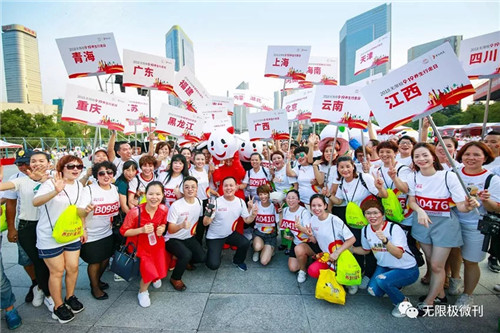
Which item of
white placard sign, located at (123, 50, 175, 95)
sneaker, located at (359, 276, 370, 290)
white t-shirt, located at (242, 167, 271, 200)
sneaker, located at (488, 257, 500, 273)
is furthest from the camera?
white placard sign, located at (123, 50, 175, 95)

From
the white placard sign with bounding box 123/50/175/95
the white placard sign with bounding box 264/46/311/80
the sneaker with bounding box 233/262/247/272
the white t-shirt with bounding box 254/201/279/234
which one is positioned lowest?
the sneaker with bounding box 233/262/247/272

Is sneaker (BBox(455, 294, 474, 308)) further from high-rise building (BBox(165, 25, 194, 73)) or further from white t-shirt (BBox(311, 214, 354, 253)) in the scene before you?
high-rise building (BBox(165, 25, 194, 73))

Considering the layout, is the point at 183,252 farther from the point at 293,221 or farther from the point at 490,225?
the point at 490,225

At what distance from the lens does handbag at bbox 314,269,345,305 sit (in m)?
3.14

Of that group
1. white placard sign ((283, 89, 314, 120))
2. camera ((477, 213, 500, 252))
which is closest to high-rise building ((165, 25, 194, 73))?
white placard sign ((283, 89, 314, 120))

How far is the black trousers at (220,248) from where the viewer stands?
4.11 meters

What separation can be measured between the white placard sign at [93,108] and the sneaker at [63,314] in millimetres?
2898

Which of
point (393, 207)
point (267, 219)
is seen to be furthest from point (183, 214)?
point (393, 207)

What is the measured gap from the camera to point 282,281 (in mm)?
3797

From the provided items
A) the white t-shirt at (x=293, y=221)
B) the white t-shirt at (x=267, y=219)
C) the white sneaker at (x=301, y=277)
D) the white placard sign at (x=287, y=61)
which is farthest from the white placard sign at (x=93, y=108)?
the white sneaker at (x=301, y=277)

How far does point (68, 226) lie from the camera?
2.92 meters

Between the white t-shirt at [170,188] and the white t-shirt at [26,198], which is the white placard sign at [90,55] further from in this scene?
the white t-shirt at [26,198]

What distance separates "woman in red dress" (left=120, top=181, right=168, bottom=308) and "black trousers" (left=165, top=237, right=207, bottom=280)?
25cm

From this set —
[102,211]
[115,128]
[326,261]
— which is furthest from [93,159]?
[326,261]
